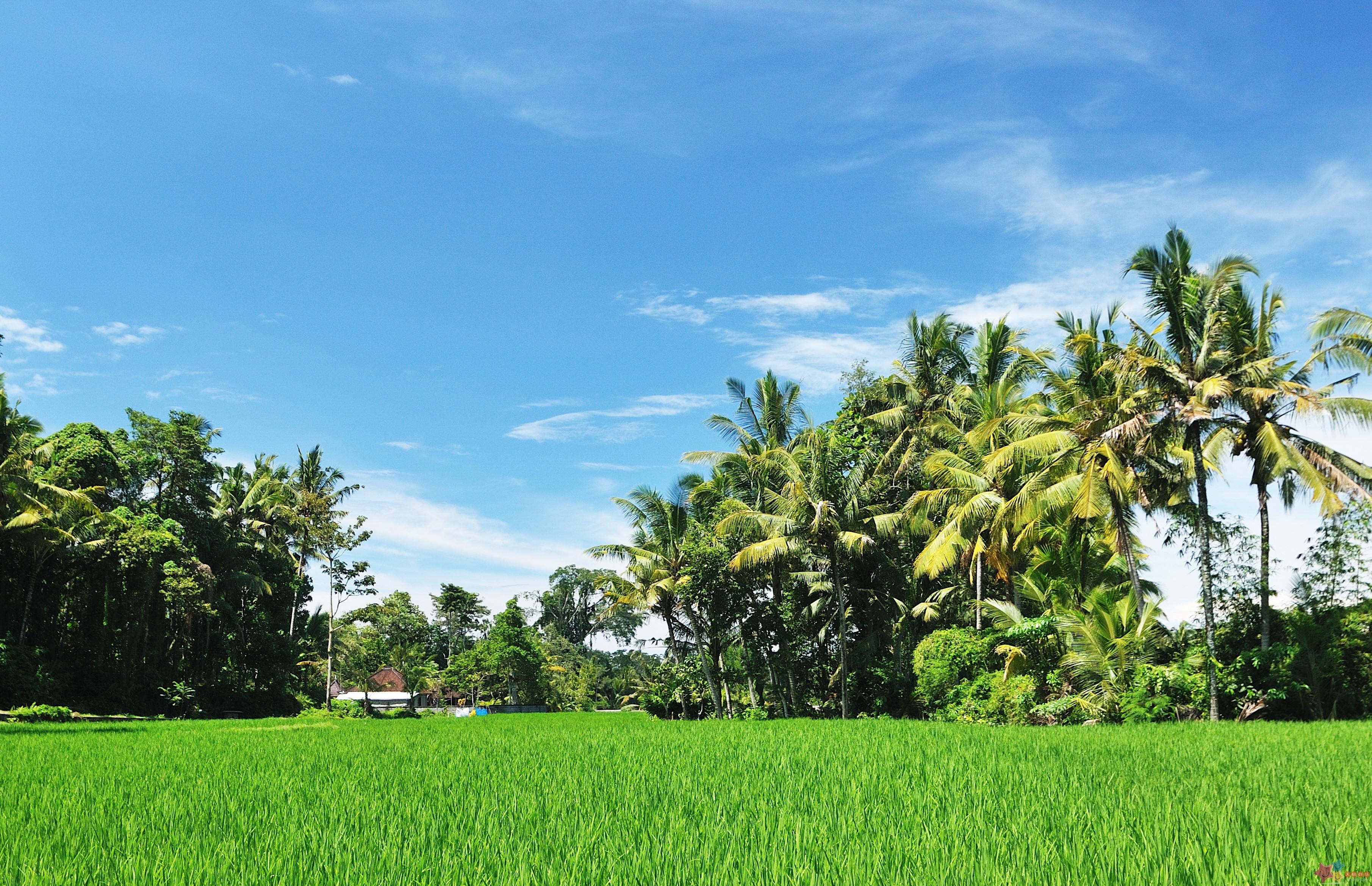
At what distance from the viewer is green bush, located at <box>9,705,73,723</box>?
17859 mm

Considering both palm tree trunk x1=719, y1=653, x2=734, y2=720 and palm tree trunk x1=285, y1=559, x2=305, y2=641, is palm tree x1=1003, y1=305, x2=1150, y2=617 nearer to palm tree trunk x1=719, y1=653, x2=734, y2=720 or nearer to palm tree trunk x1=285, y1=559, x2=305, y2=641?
palm tree trunk x1=719, y1=653, x2=734, y2=720

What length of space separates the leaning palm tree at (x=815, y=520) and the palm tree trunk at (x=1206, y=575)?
7.22m

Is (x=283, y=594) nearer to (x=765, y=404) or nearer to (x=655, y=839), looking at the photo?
(x=765, y=404)

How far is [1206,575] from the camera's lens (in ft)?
43.2

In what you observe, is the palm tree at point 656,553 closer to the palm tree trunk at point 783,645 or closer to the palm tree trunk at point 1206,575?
the palm tree trunk at point 783,645

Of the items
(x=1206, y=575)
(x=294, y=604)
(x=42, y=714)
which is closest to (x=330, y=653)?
Result: (x=294, y=604)

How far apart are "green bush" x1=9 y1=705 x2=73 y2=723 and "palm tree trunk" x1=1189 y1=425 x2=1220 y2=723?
22584 mm

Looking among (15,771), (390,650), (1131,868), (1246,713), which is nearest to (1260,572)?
(1246,713)

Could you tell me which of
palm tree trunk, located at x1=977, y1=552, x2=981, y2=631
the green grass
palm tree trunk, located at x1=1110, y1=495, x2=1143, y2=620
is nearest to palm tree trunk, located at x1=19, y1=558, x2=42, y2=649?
the green grass

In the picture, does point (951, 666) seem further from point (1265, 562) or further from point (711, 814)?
point (711, 814)

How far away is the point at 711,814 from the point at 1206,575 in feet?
39.4

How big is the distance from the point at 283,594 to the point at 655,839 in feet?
116

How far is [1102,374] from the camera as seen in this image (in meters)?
15.7

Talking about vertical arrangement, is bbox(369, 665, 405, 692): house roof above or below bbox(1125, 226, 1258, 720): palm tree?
below
